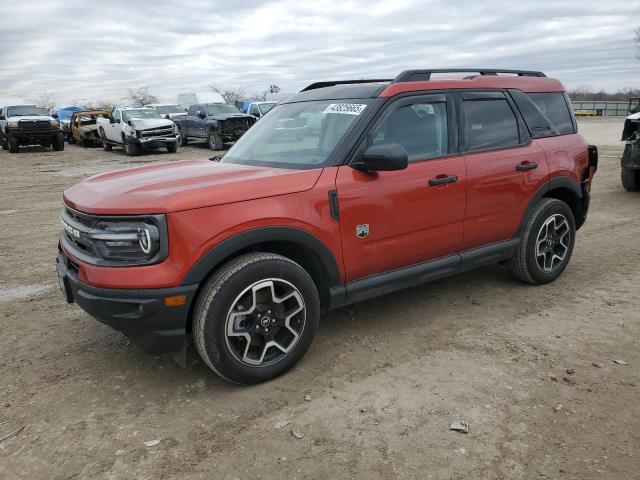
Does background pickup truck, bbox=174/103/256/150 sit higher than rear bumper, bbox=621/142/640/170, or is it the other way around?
background pickup truck, bbox=174/103/256/150

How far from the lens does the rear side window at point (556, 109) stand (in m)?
4.84

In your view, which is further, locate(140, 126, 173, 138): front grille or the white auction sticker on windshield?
locate(140, 126, 173, 138): front grille

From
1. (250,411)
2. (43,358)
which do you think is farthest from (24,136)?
(250,411)

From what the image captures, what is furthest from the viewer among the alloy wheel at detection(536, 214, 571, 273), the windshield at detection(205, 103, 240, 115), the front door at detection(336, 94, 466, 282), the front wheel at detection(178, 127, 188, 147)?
the front wheel at detection(178, 127, 188, 147)

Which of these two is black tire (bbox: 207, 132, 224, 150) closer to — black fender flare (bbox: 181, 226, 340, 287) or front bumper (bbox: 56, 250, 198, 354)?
black fender flare (bbox: 181, 226, 340, 287)

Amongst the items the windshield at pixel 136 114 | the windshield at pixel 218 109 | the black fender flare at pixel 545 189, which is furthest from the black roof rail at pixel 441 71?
the windshield at pixel 136 114

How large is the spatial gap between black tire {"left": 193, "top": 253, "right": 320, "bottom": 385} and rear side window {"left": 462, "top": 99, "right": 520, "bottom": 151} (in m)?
1.83

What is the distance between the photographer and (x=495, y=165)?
424cm

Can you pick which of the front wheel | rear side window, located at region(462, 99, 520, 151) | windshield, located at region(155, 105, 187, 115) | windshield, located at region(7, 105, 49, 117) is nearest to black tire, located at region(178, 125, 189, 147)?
the front wheel

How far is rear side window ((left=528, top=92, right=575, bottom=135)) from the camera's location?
15.9 feet

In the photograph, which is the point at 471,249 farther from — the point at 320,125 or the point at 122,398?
the point at 122,398

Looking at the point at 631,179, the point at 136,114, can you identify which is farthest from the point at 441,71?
the point at 136,114

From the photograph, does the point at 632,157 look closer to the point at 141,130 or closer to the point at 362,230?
the point at 362,230

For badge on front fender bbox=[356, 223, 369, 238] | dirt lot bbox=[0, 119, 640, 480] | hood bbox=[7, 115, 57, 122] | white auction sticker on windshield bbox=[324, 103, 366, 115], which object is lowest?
dirt lot bbox=[0, 119, 640, 480]
